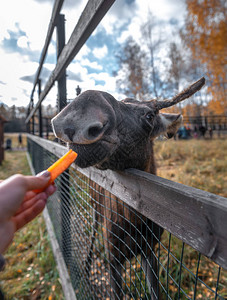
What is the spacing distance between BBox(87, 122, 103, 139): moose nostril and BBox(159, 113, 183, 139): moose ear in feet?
3.93

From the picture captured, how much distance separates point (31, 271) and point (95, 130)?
3640mm

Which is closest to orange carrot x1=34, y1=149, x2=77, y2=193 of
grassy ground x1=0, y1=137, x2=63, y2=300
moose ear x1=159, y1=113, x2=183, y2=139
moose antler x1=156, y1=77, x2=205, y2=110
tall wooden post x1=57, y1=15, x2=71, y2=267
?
moose antler x1=156, y1=77, x2=205, y2=110

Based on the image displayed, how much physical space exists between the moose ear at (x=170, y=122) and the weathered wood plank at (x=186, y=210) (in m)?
1.19

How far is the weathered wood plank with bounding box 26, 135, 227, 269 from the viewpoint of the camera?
0.60m

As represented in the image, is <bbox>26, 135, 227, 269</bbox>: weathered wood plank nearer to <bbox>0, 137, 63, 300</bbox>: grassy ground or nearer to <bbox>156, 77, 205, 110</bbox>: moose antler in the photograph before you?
<bbox>156, 77, 205, 110</bbox>: moose antler

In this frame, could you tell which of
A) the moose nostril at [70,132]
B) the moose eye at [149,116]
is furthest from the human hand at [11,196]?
the moose eye at [149,116]

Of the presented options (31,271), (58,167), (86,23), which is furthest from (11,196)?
(31,271)

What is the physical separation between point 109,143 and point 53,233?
3.56 meters

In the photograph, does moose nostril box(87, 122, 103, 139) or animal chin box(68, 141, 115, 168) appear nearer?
moose nostril box(87, 122, 103, 139)

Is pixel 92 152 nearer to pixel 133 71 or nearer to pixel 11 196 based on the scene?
pixel 11 196

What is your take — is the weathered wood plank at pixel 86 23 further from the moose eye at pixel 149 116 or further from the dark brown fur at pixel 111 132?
the moose eye at pixel 149 116

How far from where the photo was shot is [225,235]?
0.57 meters

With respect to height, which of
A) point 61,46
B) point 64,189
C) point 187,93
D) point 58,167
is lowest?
point 64,189

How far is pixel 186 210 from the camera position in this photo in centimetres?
73
